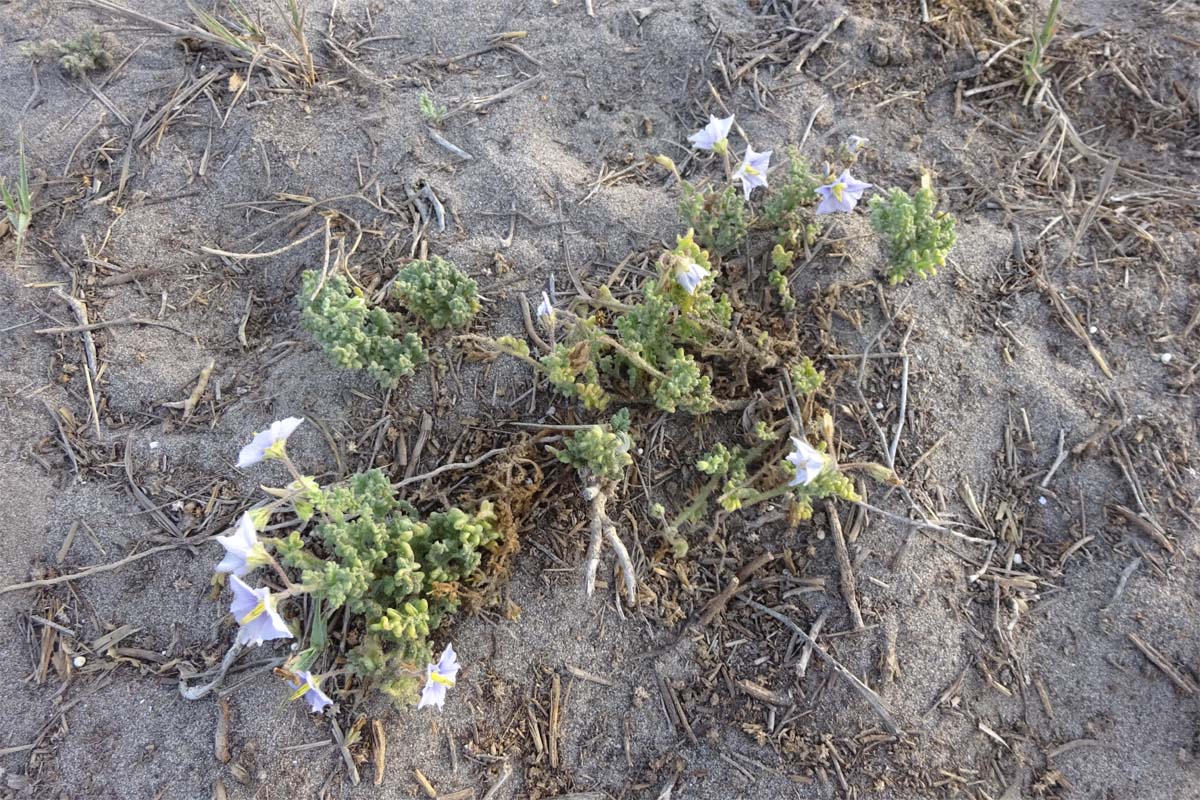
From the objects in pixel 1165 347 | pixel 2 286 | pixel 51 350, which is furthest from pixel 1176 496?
pixel 2 286

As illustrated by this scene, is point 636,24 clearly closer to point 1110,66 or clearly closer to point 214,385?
point 1110,66

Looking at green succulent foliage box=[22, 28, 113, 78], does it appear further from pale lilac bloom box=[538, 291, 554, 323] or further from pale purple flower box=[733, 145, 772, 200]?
pale purple flower box=[733, 145, 772, 200]

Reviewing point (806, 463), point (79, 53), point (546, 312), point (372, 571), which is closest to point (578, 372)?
point (546, 312)

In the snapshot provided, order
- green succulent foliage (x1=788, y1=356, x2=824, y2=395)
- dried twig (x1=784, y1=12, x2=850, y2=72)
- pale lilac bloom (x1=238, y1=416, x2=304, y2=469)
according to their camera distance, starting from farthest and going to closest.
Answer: dried twig (x1=784, y1=12, x2=850, y2=72), green succulent foliage (x1=788, y1=356, x2=824, y2=395), pale lilac bloom (x1=238, y1=416, x2=304, y2=469)

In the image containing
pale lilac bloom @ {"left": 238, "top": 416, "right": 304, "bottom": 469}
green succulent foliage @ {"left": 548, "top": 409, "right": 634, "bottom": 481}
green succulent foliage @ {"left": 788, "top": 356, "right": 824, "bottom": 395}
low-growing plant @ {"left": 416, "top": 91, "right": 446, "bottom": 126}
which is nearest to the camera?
pale lilac bloom @ {"left": 238, "top": 416, "right": 304, "bottom": 469}

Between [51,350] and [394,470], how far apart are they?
1.38 metres

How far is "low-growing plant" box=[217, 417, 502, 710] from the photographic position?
6.57ft

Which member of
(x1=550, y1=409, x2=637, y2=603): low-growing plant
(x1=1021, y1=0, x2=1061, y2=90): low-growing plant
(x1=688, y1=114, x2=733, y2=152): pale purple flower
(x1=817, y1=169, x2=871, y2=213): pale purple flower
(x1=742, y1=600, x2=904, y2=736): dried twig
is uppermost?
(x1=1021, y1=0, x2=1061, y2=90): low-growing plant

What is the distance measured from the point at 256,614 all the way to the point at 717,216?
1823 mm

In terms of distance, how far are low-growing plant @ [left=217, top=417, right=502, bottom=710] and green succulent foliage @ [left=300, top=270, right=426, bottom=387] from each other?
395 millimetres

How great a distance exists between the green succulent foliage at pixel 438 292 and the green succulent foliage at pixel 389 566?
63 centimetres

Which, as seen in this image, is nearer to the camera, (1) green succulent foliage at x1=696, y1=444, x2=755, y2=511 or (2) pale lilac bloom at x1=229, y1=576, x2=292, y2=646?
(2) pale lilac bloom at x1=229, y1=576, x2=292, y2=646

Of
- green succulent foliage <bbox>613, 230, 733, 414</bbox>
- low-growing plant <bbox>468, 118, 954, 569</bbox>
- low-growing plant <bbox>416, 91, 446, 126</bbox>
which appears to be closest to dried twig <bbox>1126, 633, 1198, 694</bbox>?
low-growing plant <bbox>468, 118, 954, 569</bbox>

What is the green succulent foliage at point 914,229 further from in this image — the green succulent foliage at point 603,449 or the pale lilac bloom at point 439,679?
the pale lilac bloom at point 439,679
